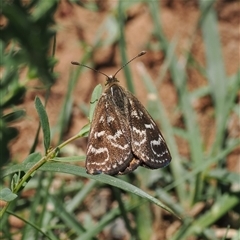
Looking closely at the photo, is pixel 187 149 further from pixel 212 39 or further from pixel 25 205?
pixel 25 205

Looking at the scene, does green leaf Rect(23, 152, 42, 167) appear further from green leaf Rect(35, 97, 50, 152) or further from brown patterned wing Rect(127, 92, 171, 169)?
brown patterned wing Rect(127, 92, 171, 169)

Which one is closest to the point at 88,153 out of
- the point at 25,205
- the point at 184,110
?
the point at 25,205

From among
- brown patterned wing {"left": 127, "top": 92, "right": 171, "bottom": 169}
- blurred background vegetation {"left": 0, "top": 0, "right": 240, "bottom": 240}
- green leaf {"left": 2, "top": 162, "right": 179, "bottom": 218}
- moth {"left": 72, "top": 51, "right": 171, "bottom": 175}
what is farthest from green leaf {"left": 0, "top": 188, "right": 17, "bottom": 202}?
blurred background vegetation {"left": 0, "top": 0, "right": 240, "bottom": 240}

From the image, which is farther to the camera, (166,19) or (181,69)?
(166,19)

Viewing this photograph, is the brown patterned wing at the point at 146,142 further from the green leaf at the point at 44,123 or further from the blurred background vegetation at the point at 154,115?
the blurred background vegetation at the point at 154,115

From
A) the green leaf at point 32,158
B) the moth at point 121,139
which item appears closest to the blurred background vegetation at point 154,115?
the moth at point 121,139

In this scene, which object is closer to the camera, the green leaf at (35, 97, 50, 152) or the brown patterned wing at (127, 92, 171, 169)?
the green leaf at (35, 97, 50, 152)
